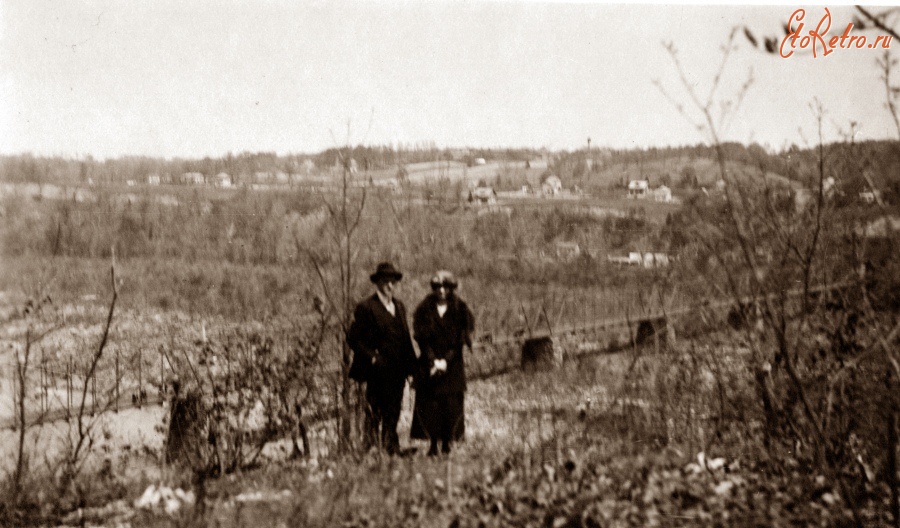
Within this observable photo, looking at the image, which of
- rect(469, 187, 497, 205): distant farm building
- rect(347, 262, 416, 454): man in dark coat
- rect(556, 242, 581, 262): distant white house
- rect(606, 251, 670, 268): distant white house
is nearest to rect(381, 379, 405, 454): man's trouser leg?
rect(347, 262, 416, 454): man in dark coat

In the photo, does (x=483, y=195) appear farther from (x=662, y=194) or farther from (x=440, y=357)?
(x=440, y=357)

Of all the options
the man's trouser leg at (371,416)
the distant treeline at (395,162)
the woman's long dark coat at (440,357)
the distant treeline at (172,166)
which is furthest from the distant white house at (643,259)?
the man's trouser leg at (371,416)

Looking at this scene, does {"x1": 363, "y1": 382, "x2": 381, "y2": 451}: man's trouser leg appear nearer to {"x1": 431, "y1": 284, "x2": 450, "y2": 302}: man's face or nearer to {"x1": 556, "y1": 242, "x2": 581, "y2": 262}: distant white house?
{"x1": 431, "y1": 284, "x2": 450, "y2": 302}: man's face

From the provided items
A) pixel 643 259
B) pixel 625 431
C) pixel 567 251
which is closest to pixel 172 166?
pixel 567 251

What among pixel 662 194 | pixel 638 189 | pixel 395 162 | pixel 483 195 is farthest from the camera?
pixel 483 195

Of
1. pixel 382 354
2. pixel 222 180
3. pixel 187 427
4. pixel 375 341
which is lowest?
pixel 187 427

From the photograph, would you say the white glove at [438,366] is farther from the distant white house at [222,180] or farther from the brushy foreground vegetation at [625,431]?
the distant white house at [222,180]
